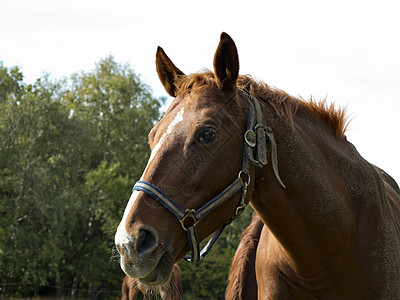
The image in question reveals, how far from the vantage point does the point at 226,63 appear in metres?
2.93

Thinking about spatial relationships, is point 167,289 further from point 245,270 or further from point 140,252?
point 140,252

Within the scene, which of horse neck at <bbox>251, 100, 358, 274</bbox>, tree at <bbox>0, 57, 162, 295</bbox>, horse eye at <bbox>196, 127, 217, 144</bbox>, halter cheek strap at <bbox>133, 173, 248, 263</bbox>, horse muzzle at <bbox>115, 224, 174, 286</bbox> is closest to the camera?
horse muzzle at <bbox>115, 224, 174, 286</bbox>

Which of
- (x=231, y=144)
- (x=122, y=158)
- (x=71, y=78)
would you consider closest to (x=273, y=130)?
(x=231, y=144)

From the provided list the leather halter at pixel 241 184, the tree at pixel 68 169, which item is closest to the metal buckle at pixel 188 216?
the leather halter at pixel 241 184

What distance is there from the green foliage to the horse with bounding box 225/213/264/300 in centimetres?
1265

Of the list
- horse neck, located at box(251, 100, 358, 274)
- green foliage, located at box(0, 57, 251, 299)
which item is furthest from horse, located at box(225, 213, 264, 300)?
green foliage, located at box(0, 57, 251, 299)

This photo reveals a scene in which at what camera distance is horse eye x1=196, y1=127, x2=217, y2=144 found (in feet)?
8.98

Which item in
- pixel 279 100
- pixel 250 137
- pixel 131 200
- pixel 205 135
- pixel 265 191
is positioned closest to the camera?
pixel 131 200

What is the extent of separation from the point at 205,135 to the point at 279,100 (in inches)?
31.3

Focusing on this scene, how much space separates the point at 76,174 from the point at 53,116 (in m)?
4.20

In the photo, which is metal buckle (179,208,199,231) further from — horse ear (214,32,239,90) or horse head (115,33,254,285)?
horse ear (214,32,239,90)

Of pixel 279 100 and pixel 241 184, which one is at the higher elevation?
pixel 279 100

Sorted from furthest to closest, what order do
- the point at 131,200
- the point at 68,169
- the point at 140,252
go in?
the point at 68,169, the point at 131,200, the point at 140,252

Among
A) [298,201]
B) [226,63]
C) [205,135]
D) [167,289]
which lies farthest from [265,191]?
[167,289]
